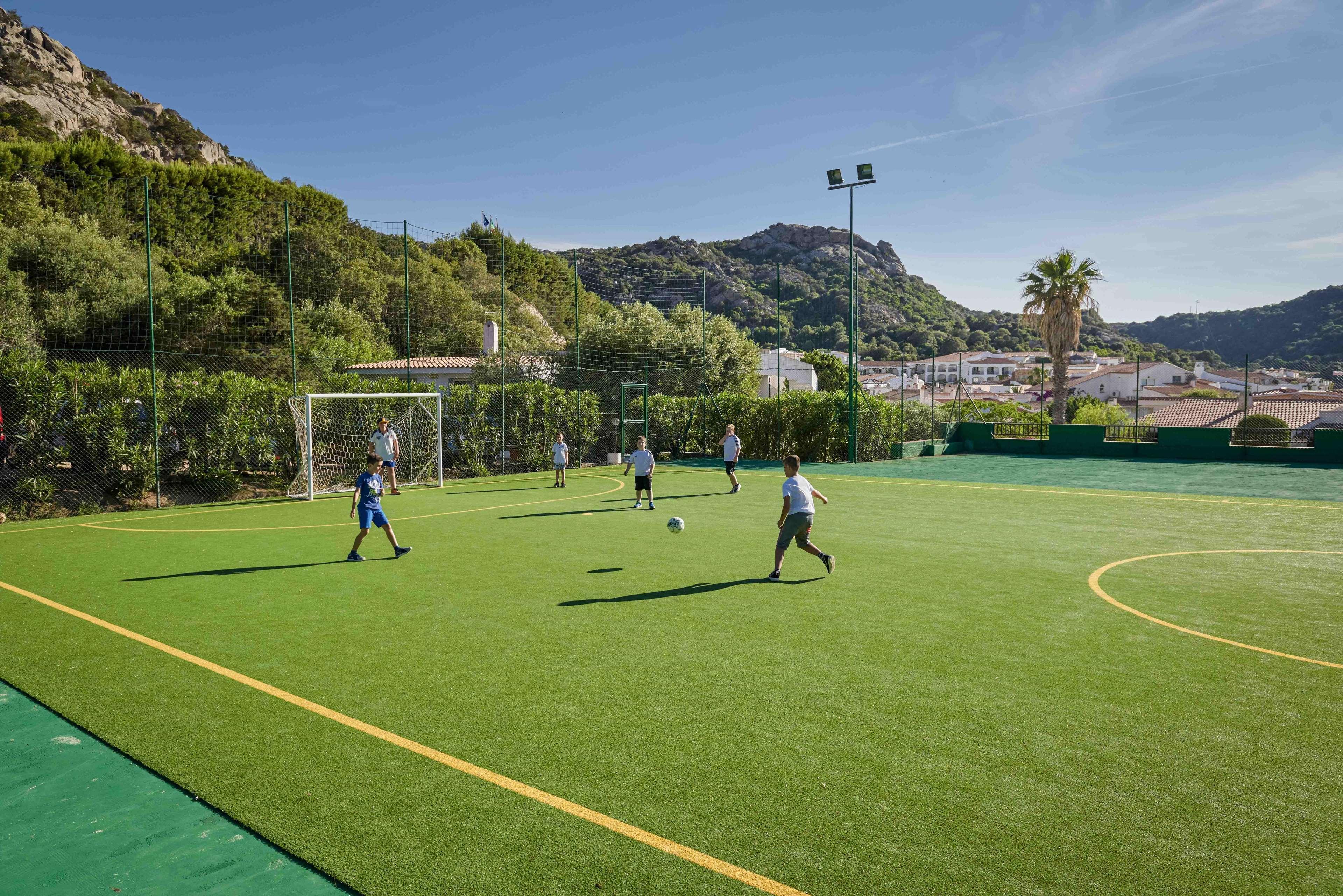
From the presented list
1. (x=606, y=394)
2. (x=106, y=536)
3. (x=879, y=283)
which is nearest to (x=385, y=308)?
(x=606, y=394)

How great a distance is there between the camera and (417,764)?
491 cm

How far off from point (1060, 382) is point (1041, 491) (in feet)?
71.7

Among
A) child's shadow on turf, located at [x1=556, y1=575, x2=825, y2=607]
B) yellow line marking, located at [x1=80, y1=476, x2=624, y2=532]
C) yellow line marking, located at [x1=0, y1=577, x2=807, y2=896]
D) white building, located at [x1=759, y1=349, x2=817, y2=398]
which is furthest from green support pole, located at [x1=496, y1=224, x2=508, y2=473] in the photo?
white building, located at [x1=759, y1=349, x2=817, y2=398]

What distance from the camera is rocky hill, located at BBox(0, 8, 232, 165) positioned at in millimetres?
60531

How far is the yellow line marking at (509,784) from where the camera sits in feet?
12.3

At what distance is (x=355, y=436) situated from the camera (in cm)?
2098

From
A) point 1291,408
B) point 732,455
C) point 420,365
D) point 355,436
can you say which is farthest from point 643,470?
point 1291,408

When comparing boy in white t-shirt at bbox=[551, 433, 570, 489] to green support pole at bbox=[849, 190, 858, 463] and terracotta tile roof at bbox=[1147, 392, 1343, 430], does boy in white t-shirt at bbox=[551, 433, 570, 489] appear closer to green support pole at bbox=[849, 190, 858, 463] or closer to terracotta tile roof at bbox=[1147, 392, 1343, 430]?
green support pole at bbox=[849, 190, 858, 463]

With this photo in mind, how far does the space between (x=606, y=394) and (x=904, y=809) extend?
24.6 meters

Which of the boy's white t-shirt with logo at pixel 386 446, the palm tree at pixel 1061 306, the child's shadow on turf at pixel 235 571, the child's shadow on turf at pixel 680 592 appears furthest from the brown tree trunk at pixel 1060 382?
the child's shadow on turf at pixel 235 571

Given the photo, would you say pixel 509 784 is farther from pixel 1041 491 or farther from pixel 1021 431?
pixel 1021 431

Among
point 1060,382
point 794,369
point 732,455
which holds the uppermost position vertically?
point 794,369

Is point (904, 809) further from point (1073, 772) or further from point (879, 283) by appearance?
point (879, 283)

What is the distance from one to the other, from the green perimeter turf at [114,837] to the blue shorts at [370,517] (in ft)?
18.1
